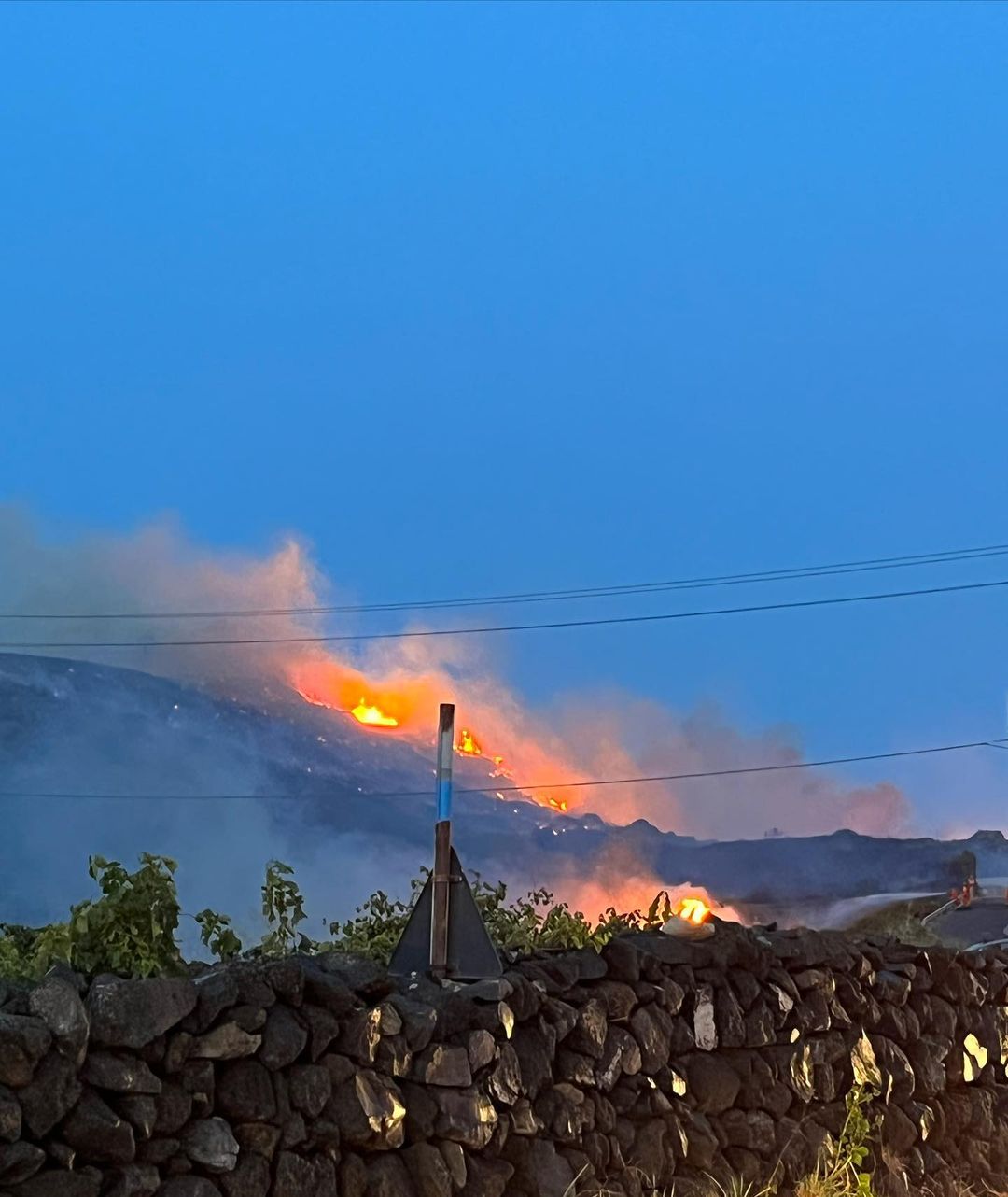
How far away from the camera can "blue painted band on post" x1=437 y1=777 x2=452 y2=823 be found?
591cm

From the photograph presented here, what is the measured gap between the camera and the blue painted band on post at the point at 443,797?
5910mm

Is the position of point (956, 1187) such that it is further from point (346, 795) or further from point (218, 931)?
point (346, 795)

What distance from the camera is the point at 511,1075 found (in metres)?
5.24

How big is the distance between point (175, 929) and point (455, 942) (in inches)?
50.3

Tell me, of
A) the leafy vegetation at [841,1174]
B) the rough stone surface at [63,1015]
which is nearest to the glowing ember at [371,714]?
the leafy vegetation at [841,1174]

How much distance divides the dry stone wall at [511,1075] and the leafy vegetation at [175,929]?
37 centimetres

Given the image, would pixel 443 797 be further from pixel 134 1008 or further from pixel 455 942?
pixel 134 1008

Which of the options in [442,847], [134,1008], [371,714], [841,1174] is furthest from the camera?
[371,714]

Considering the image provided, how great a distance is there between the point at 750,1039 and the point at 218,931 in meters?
2.83

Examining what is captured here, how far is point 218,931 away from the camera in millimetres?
5258

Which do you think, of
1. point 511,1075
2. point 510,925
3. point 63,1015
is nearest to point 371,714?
point 510,925

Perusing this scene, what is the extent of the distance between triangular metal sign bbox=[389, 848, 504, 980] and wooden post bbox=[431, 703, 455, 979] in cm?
2

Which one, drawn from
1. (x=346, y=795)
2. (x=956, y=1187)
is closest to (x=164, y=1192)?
(x=956, y=1187)

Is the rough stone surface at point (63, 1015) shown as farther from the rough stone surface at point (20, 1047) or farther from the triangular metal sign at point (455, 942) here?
the triangular metal sign at point (455, 942)
